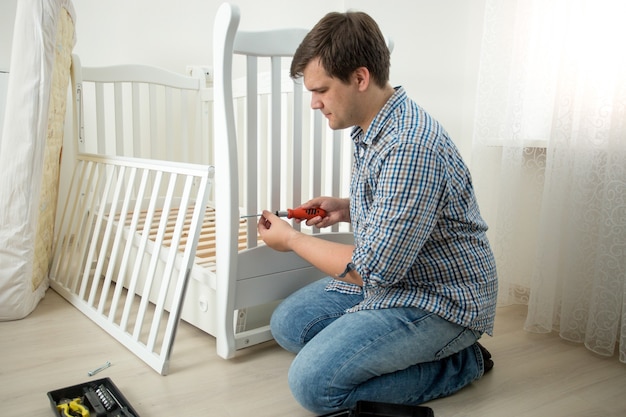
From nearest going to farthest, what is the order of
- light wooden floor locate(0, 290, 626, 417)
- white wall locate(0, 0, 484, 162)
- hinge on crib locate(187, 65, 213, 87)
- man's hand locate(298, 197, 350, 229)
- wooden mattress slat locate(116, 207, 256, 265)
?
light wooden floor locate(0, 290, 626, 417) → man's hand locate(298, 197, 350, 229) → wooden mattress slat locate(116, 207, 256, 265) → white wall locate(0, 0, 484, 162) → hinge on crib locate(187, 65, 213, 87)

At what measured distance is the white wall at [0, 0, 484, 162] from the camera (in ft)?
6.07

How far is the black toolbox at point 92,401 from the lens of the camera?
0.97 metres

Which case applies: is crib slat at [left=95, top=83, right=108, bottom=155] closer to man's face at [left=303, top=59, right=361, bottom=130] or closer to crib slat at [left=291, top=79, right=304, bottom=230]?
crib slat at [left=291, top=79, right=304, bottom=230]

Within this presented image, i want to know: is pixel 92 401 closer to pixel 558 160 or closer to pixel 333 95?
pixel 333 95

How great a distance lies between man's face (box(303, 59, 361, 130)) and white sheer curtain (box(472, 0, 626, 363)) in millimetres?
666

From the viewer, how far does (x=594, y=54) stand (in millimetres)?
1283

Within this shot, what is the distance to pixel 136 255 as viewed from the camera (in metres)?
1.61

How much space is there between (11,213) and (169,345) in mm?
655

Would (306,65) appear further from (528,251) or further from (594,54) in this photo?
(528,251)

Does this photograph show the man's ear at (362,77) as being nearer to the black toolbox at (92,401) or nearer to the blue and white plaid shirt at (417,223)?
the blue and white plaid shirt at (417,223)

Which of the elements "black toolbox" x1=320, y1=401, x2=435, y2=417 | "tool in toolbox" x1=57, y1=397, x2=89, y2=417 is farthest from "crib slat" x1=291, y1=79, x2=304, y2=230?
"tool in toolbox" x1=57, y1=397, x2=89, y2=417

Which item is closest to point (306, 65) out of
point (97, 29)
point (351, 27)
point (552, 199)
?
point (351, 27)

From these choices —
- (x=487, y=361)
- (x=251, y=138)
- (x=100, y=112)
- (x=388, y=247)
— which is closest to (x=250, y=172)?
(x=251, y=138)

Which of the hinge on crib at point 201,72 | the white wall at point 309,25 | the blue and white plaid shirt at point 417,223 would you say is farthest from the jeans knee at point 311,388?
the hinge on crib at point 201,72
